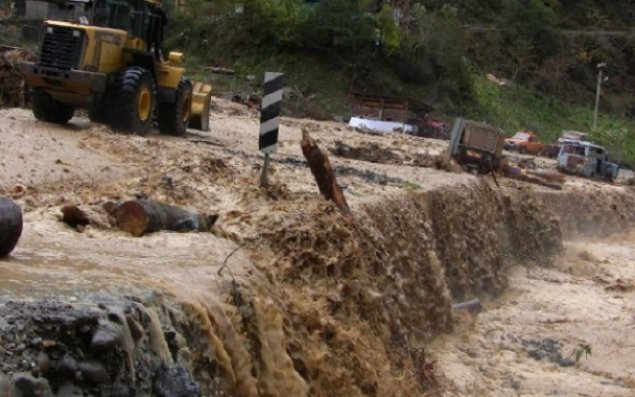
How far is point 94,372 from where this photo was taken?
14.3 feet

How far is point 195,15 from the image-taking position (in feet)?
168

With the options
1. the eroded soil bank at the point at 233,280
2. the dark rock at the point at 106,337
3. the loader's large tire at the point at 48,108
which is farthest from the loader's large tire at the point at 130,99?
the dark rock at the point at 106,337

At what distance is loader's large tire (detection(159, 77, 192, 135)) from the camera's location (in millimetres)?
18797

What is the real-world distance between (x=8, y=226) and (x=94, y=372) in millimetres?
1978

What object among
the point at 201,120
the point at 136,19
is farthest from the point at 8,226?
the point at 201,120

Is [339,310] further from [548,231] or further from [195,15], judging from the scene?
[195,15]

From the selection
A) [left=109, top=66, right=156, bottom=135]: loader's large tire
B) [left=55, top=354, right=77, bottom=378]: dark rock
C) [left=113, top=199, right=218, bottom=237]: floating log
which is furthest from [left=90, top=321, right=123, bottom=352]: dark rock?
[left=109, top=66, right=156, bottom=135]: loader's large tire

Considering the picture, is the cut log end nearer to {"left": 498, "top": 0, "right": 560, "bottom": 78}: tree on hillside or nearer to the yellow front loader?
the yellow front loader

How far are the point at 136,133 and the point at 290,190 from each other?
7078 millimetres

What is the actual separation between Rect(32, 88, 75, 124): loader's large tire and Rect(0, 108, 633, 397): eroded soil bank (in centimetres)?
65

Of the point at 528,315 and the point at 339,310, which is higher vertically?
the point at 339,310

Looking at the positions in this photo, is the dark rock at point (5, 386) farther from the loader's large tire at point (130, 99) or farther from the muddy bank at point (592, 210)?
the muddy bank at point (592, 210)

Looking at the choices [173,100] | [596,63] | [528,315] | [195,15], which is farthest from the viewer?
[596,63]

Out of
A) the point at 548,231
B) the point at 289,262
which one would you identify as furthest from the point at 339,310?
the point at 548,231
